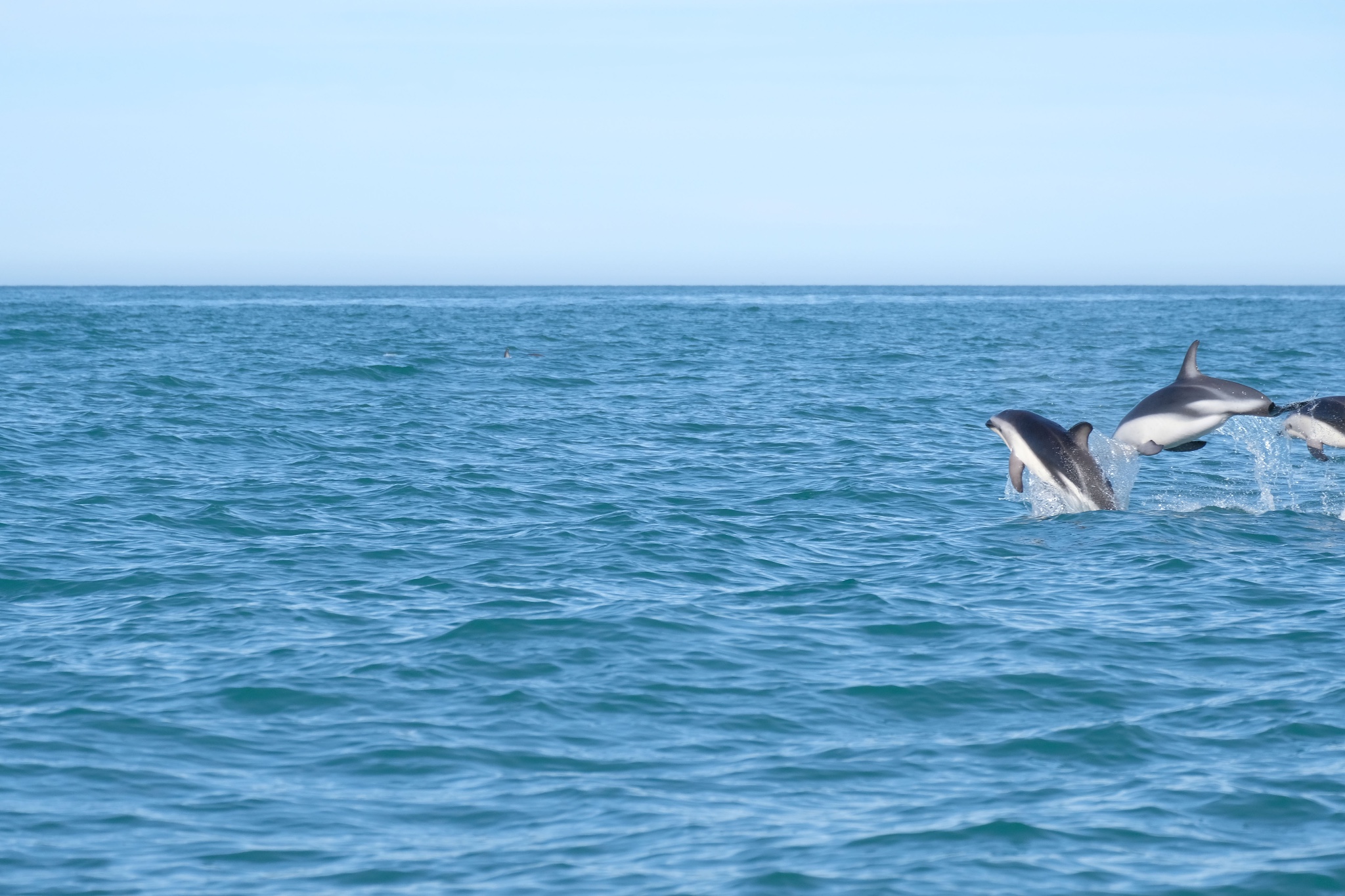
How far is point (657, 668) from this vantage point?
11570 millimetres

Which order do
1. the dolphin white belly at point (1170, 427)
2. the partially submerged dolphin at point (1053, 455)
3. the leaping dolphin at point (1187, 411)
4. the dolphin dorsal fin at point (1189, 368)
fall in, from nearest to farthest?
1. the leaping dolphin at point (1187, 411)
2. the dolphin white belly at point (1170, 427)
3. the dolphin dorsal fin at point (1189, 368)
4. the partially submerged dolphin at point (1053, 455)

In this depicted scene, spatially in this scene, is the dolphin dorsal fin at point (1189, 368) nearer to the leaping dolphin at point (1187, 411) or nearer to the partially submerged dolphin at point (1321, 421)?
the leaping dolphin at point (1187, 411)

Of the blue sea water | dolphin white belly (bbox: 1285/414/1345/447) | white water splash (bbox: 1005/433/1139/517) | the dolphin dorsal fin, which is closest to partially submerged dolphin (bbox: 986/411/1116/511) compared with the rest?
white water splash (bbox: 1005/433/1139/517)

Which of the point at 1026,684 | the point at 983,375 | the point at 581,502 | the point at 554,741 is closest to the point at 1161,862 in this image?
the point at 1026,684

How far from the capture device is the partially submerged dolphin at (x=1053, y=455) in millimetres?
17625

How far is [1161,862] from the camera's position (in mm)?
7801

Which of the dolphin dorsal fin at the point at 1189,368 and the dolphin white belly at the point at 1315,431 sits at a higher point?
the dolphin dorsal fin at the point at 1189,368

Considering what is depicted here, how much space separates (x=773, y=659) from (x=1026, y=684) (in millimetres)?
2110

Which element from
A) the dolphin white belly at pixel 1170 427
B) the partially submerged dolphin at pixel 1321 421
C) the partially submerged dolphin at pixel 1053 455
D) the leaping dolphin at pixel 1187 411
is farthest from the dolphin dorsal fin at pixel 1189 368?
the partially submerged dolphin at pixel 1321 421

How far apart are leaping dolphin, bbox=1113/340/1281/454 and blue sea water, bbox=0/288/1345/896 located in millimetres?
1169

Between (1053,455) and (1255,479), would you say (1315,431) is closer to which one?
(1053,455)

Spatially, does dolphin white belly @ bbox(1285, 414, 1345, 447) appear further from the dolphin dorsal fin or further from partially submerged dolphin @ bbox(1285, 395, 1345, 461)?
the dolphin dorsal fin

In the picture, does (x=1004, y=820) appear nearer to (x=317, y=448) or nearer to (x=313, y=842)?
(x=313, y=842)

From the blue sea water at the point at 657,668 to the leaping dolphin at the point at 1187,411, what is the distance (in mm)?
1169
